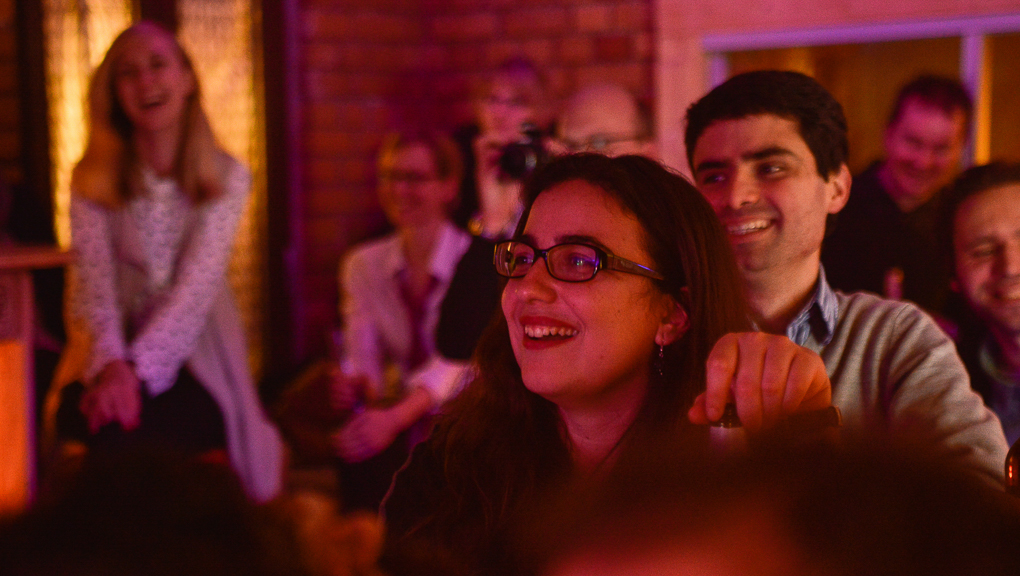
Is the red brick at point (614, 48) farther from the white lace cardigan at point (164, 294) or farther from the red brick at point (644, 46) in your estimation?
the white lace cardigan at point (164, 294)

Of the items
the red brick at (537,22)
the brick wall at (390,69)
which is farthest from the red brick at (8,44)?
the red brick at (537,22)

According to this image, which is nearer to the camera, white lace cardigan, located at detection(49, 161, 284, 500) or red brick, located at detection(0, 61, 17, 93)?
white lace cardigan, located at detection(49, 161, 284, 500)

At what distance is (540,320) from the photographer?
1.48 meters

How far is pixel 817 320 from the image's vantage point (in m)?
1.45

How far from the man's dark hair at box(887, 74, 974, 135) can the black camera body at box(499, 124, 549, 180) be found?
1.23 metres

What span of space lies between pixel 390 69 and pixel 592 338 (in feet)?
12.2

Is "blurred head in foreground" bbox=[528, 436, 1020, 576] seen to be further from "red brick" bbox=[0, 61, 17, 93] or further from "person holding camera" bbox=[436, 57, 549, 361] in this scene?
"red brick" bbox=[0, 61, 17, 93]

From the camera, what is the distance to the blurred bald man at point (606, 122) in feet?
9.04

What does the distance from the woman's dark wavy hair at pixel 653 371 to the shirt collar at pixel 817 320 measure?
82mm

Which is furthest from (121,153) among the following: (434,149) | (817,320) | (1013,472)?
(1013,472)

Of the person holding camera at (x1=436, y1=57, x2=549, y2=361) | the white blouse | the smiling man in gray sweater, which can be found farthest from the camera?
the white blouse

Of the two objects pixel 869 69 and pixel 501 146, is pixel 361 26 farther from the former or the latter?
pixel 501 146

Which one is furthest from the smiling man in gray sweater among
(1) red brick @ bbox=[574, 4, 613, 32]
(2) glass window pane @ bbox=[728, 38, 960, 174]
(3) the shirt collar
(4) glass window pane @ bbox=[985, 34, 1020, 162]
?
(1) red brick @ bbox=[574, 4, 613, 32]

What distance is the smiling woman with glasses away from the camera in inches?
56.9
